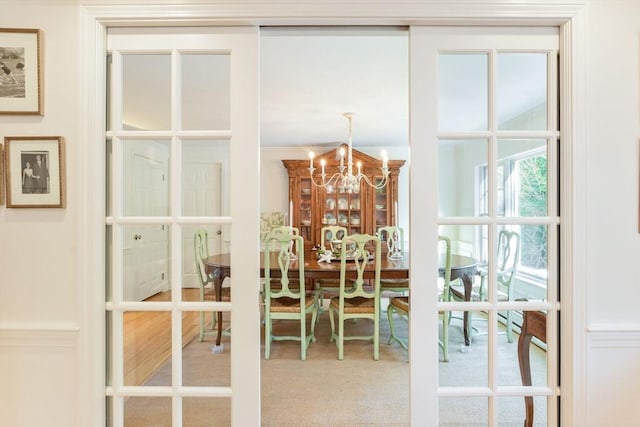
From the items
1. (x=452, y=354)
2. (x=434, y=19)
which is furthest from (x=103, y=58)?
(x=452, y=354)

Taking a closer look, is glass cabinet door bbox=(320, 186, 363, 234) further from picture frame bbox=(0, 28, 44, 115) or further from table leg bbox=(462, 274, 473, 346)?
picture frame bbox=(0, 28, 44, 115)

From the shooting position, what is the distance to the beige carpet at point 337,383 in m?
1.44

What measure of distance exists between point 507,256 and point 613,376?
617 mm

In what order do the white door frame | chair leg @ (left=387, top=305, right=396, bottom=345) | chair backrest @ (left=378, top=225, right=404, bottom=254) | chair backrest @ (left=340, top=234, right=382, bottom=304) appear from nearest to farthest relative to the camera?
the white door frame → chair backrest @ (left=340, top=234, right=382, bottom=304) → chair leg @ (left=387, top=305, right=396, bottom=345) → chair backrest @ (left=378, top=225, right=404, bottom=254)

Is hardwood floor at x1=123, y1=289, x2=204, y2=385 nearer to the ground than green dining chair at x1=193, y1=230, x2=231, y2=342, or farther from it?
nearer to the ground

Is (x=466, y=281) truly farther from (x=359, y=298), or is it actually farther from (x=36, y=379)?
(x=36, y=379)

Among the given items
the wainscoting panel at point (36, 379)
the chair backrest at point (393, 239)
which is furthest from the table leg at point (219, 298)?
the chair backrest at point (393, 239)

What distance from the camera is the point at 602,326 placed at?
1349mm

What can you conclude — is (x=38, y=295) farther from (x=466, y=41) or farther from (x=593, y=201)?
(x=593, y=201)

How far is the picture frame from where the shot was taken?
4.42 ft

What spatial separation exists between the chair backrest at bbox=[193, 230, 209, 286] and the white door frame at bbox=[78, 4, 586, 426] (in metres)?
0.37

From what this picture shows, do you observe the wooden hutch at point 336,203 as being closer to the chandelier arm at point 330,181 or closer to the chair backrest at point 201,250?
the chandelier arm at point 330,181

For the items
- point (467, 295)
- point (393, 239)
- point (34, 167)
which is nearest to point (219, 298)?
point (34, 167)

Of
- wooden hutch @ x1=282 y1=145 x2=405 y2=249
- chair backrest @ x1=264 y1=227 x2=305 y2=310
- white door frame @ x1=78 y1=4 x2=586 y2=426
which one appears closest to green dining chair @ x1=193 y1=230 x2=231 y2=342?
white door frame @ x1=78 y1=4 x2=586 y2=426
